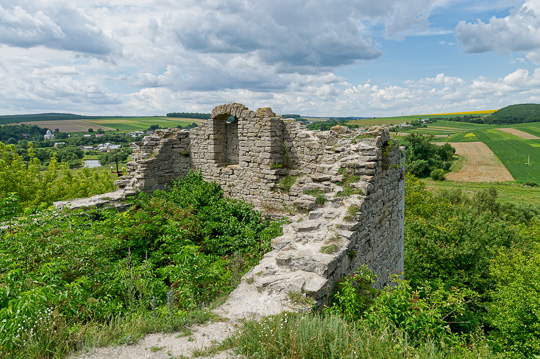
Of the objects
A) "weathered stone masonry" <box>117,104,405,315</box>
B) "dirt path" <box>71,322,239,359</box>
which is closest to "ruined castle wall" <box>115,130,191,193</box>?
"weathered stone masonry" <box>117,104,405,315</box>

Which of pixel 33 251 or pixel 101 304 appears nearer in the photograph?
pixel 101 304

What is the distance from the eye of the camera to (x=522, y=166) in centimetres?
5041

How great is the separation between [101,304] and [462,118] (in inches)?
4345

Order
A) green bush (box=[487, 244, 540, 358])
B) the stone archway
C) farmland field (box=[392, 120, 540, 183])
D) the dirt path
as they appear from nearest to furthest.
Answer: the dirt path → green bush (box=[487, 244, 540, 358]) → the stone archway → farmland field (box=[392, 120, 540, 183])

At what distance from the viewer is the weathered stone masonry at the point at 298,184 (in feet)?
15.5

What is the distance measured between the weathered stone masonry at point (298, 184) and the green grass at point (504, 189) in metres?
35.1

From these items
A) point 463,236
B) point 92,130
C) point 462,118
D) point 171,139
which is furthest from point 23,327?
point 462,118

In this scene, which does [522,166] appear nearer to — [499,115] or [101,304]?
[499,115]

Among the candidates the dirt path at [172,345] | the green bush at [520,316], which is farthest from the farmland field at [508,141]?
the dirt path at [172,345]

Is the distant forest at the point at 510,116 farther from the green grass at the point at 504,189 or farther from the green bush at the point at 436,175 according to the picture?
the green grass at the point at 504,189

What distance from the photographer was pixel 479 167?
50.7m

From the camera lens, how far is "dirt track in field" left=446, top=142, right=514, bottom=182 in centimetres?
4644

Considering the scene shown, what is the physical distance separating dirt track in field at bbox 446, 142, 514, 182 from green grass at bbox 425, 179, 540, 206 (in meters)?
1.89

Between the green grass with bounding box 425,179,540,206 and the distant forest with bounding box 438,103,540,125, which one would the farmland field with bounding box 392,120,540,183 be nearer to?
the green grass with bounding box 425,179,540,206
